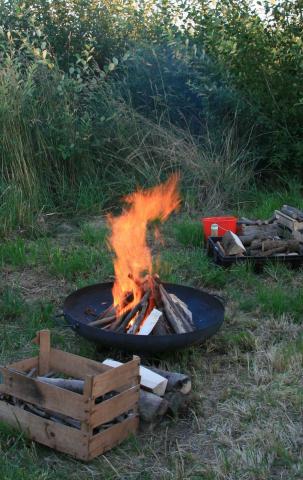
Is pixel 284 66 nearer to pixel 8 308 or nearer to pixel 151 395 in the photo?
pixel 8 308

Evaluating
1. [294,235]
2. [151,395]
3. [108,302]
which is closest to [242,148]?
[294,235]

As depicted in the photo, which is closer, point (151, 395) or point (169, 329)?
point (151, 395)

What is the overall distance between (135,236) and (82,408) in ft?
7.43

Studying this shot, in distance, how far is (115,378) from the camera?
2.89 m

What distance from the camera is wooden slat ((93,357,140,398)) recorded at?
2783mm

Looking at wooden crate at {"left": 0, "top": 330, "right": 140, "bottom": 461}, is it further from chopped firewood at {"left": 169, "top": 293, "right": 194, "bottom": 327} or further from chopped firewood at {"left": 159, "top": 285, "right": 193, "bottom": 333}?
chopped firewood at {"left": 169, "top": 293, "right": 194, "bottom": 327}

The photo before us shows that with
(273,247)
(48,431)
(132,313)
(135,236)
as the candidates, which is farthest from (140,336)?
(273,247)

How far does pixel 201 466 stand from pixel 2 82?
4.97 metres

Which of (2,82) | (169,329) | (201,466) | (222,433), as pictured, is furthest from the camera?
(2,82)

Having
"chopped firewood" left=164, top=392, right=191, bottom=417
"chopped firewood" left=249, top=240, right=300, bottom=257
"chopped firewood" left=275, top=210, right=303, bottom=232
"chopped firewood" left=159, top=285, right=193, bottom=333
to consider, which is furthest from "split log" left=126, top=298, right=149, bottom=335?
"chopped firewood" left=275, top=210, right=303, bottom=232

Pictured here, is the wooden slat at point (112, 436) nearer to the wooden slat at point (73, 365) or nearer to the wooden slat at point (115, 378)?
the wooden slat at point (115, 378)

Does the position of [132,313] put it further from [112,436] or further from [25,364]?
[112,436]

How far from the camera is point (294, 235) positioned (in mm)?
5660

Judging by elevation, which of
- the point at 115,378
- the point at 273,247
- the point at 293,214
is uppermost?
the point at 115,378
